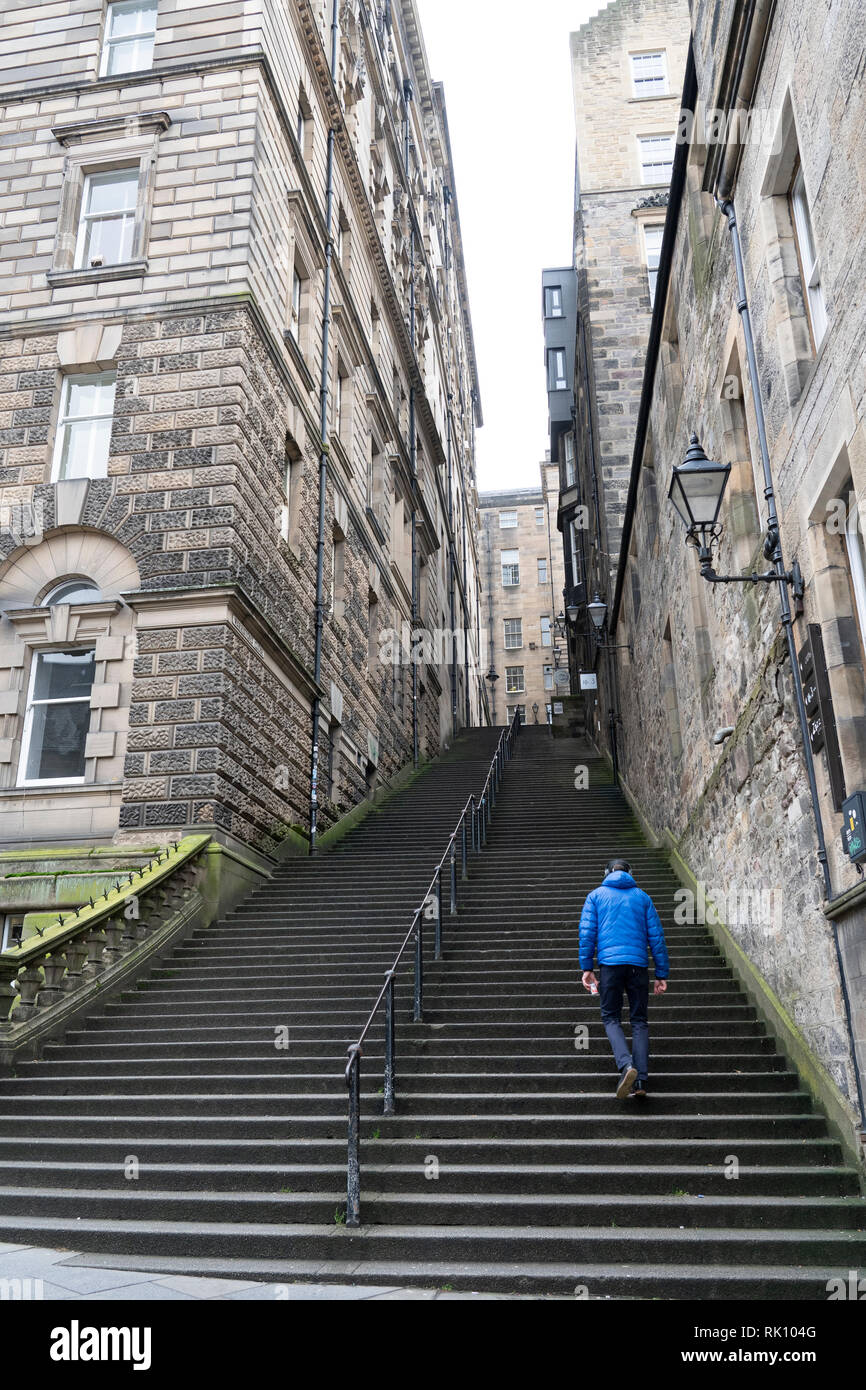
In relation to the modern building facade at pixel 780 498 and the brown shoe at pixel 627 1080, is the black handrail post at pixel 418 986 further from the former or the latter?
the modern building facade at pixel 780 498

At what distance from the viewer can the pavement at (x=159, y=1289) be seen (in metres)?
5.34

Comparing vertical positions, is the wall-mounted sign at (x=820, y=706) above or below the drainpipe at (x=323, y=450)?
below

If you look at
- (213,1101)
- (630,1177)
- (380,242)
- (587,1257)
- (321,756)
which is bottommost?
(587,1257)

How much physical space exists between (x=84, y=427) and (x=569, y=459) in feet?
76.8

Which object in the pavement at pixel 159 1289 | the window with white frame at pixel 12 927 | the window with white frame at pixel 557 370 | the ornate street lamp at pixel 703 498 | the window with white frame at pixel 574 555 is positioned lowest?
the pavement at pixel 159 1289

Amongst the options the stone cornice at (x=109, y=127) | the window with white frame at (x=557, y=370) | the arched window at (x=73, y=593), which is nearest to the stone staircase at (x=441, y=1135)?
the arched window at (x=73, y=593)

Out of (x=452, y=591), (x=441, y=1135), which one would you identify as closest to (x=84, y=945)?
(x=441, y=1135)

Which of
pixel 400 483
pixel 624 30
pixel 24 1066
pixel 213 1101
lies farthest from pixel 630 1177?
pixel 624 30

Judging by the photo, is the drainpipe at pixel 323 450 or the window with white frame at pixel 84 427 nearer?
the window with white frame at pixel 84 427

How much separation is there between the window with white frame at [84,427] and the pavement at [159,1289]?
11786mm

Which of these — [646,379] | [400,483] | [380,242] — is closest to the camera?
[646,379]

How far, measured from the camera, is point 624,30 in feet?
99.5
